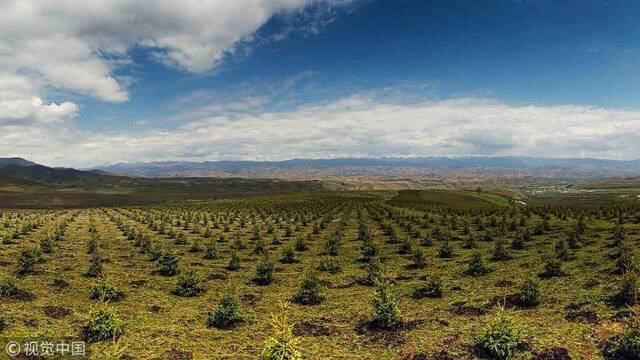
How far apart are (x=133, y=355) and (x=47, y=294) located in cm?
1065

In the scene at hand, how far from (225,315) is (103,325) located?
4.99m

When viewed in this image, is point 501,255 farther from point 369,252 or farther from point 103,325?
point 103,325

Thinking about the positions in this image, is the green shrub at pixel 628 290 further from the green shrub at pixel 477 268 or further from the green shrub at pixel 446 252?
the green shrub at pixel 446 252

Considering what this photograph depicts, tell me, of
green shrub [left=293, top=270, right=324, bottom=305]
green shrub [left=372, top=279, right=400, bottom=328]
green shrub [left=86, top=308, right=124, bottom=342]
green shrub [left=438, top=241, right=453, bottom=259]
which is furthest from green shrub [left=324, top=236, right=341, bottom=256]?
green shrub [left=86, top=308, right=124, bottom=342]

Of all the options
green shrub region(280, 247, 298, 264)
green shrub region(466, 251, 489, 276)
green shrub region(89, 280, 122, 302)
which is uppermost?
green shrub region(89, 280, 122, 302)

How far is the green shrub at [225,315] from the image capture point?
738 inches

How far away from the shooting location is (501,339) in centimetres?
1455

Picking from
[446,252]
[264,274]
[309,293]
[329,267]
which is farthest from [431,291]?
[446,252]

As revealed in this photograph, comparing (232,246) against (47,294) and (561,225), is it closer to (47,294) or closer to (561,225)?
(47,294)

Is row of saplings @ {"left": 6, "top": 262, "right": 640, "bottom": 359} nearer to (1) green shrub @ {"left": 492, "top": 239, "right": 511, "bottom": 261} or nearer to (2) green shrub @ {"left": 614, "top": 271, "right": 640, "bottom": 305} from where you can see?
(2) green shrub @ {"left": 614, "top": 271, "right": 640, "bottom": 305}

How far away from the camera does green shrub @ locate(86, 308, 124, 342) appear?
1628cm

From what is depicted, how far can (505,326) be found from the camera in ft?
48.6

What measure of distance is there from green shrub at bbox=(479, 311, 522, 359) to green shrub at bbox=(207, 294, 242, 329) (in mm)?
10737

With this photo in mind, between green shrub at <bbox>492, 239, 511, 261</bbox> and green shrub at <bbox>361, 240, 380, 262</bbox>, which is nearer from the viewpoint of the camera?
green shrub at <bbox>492, 239, 511, 261</bbox>
